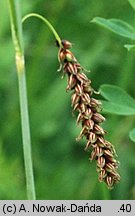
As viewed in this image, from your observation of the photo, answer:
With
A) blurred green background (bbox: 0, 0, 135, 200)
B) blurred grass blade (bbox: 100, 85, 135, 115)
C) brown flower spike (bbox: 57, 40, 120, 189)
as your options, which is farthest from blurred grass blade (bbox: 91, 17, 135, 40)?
blurred green background (bbox: 0, 0, 135, 200)

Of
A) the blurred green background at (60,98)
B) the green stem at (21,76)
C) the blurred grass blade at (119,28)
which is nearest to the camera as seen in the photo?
the green stem at (21,76)

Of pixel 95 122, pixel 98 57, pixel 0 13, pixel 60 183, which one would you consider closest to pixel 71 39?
pixel 98 57

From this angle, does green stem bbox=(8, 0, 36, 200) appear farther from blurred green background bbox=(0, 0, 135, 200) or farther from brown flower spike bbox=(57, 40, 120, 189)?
blurred green background bbox=(0, 0, 135, 200)

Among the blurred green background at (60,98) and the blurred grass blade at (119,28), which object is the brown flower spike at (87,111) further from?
the blurred green background at (60,98)

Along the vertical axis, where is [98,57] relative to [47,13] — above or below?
below

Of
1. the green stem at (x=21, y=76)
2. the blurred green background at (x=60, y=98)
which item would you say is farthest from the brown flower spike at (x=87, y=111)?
the blurred green background at (x=60, y=98)

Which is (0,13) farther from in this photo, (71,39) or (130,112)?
(130,112)
